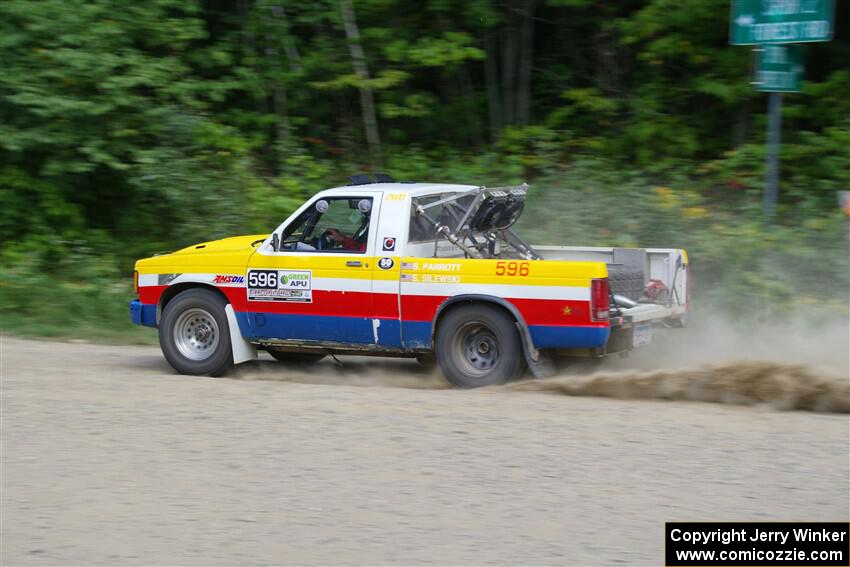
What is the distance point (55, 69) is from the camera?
51.6ft

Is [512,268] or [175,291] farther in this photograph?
[175,291]

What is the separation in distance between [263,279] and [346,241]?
2.94 ft

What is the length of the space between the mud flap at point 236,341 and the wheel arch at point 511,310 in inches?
81.9

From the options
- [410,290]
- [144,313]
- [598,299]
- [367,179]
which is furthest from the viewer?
[144,313]

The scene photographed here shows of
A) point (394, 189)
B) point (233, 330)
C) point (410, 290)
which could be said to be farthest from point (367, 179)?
point (233, 330)

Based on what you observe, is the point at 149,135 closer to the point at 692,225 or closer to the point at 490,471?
the point at 692,225

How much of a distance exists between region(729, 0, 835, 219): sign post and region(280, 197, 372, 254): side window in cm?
574

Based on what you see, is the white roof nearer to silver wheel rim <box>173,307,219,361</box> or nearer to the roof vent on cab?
the roof vent on cab

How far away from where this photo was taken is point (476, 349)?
368 inches

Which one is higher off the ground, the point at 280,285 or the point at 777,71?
the point at 777,71

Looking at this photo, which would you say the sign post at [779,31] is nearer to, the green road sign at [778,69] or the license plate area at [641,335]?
the green road sign at [778,69]

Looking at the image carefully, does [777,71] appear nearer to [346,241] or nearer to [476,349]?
[476,349]

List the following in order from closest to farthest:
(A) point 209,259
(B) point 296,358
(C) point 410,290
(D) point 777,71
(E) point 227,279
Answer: (C) point 410,290 → (E) point 227,279 → (A) point 209,259 → (B) point 296,358 → (D) point 777,71

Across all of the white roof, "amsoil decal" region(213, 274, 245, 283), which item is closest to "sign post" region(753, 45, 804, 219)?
the white roof
